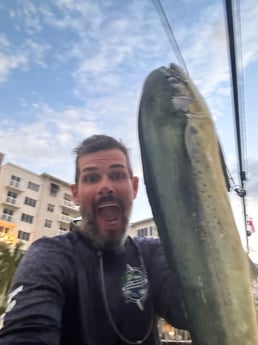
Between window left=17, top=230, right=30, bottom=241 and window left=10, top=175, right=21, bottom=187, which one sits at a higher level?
window left=10, top=175, right=21, bottom=187

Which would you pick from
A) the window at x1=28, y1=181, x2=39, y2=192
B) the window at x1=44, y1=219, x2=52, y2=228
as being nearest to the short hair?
the window at x1=28, y1=181, x2=39, y2=192

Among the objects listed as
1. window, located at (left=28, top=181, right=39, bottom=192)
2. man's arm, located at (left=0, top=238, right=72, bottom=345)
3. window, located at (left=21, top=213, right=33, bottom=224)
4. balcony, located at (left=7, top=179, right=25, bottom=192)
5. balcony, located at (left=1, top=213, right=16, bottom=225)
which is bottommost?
man's arm, located at (left=0, top=238, right=72, bottom=345)

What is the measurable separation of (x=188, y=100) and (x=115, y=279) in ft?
2.84

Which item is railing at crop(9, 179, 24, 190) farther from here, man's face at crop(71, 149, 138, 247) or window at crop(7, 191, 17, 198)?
man's face at crop(71, 149, 138, 247)

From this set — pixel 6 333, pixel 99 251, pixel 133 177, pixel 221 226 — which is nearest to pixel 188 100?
pixel 221 226

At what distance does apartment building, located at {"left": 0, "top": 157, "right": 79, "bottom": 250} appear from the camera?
30250mm

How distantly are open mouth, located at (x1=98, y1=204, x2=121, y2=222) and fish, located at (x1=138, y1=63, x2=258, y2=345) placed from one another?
453 mm

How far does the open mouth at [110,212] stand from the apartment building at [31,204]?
28.0 meters

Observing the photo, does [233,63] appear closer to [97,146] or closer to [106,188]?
[97,146]

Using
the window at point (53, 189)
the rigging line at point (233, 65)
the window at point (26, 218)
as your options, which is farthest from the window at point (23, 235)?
the rigging line at point (233, 65)

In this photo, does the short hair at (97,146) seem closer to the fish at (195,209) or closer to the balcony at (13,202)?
the fish at (195,209)

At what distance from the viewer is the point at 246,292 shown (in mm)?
897

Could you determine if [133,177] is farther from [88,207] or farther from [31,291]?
[31,291]

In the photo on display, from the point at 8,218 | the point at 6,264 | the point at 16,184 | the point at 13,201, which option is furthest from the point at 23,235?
the point at 6,264
